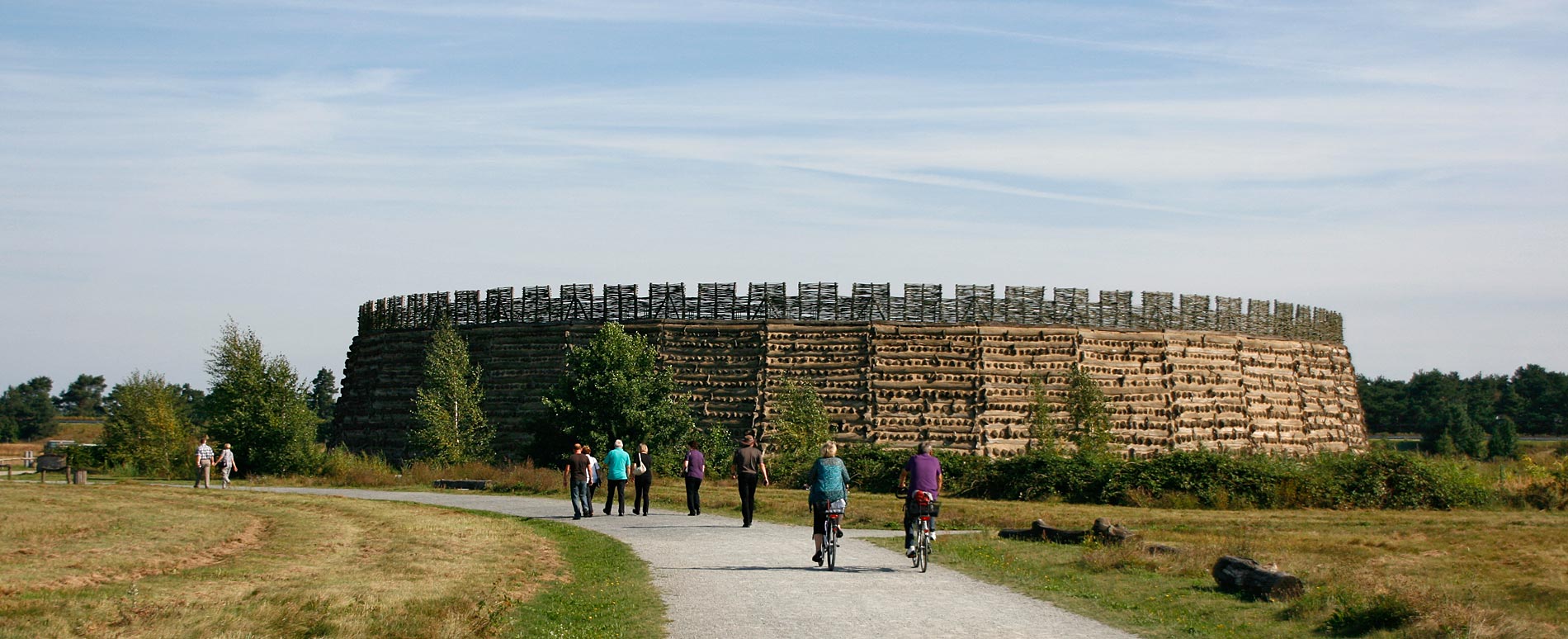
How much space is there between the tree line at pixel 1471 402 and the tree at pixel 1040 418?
7298 cm

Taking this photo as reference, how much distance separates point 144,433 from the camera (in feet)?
188

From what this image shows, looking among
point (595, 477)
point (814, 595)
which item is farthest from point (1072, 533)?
point (595, 477)

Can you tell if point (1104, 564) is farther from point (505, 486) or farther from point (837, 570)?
point (505, 486)

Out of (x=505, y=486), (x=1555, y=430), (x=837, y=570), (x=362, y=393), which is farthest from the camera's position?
(x=1555, y=430)

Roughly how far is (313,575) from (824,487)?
716 centimetres

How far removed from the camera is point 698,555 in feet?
70.1

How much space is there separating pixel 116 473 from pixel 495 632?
45.2 metres

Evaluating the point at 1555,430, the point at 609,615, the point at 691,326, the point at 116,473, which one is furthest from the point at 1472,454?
the point at 609,615

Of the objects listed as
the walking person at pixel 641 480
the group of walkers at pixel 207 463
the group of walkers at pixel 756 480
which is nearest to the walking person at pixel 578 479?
the group of walkers at pixel 756 480

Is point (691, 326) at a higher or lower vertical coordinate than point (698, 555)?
higher

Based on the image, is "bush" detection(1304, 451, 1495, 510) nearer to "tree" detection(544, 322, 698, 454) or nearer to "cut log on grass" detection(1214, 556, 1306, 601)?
"tree" detection(544, 322, 698, 454)

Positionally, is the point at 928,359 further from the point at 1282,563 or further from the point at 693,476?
the point at 1282,563

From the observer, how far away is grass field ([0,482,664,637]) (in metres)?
14.8

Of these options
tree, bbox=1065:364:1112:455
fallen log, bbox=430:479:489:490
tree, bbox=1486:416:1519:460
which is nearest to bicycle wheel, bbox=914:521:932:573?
fallen log, bbox=430:479:489:490
